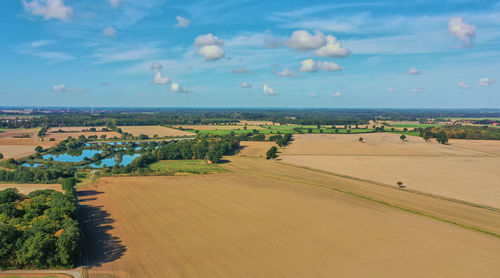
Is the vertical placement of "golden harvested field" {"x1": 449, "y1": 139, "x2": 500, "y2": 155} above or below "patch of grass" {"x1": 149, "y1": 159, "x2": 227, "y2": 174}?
above

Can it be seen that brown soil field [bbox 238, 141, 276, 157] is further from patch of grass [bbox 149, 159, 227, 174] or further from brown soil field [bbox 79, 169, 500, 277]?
brown soil field [bbox 79, 169, 500, 277]

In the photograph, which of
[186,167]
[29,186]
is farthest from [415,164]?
[29,186]

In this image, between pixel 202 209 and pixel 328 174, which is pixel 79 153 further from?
pixel 328 174

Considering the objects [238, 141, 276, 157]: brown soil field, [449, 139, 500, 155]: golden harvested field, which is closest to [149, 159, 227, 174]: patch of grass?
[238, 141, 276, 157]: brown soil field

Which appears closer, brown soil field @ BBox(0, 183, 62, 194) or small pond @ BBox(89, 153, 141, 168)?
brown soil field @ BBox(0, 183, 62, 194)

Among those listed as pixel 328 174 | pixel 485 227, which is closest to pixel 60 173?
pixel 328 174

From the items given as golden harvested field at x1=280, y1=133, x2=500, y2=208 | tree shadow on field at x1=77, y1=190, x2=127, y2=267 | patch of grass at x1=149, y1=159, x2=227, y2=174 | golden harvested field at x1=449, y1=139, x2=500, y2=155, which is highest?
golden harvested field at x1=449, y1=139, x2=500, y2=155

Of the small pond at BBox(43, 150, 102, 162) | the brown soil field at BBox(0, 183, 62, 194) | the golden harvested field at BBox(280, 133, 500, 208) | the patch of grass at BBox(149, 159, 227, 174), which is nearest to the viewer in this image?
the brown soil field at BBox(0, 183, 62, 194)
